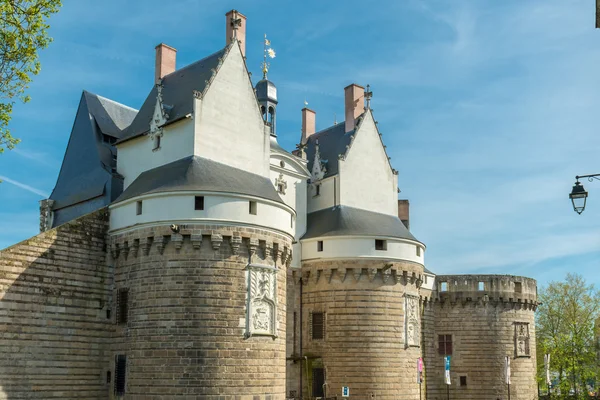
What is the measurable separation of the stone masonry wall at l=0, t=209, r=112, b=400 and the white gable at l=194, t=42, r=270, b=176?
233 inches

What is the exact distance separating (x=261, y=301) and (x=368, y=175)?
1518cm

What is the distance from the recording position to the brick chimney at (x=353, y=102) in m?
44.8

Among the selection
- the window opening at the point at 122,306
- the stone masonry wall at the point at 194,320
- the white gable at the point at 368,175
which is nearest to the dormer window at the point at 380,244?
the white gable at the point at 368,175

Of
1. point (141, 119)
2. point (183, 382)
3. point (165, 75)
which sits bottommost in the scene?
point (183, 382)

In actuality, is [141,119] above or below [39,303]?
above

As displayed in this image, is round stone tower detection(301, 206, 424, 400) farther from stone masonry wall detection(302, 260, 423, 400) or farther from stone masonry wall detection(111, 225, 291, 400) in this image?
stone masonry wall detection(111, 225, 291, 400)

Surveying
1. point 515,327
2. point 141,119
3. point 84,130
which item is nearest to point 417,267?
point 515,327

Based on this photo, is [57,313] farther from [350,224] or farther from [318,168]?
[318,168]

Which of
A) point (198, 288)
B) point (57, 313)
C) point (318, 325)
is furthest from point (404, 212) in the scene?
point (57, 313)

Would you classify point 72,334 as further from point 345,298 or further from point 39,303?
point 345,298

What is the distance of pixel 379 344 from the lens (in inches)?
1484

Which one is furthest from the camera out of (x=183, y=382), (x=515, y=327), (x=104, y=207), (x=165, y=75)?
(x=515, y=327)

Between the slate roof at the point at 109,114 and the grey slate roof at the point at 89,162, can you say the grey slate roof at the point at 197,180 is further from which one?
the slate roof at the point at 109,114

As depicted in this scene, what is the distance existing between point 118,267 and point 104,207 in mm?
2900
